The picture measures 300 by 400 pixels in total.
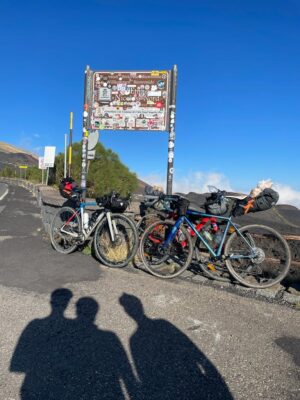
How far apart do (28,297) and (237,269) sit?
2.95 m

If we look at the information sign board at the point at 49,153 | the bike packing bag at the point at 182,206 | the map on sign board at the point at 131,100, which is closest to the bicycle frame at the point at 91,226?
the bike packing bag at the point at 182,206

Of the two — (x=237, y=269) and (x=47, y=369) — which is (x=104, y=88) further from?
(x=47, y=369)

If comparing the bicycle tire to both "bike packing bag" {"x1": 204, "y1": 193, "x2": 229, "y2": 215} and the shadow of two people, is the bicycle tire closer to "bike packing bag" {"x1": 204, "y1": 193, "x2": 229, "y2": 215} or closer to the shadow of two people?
"bike packing bag" {"x1": 204, "y1": 193, "x2": 229, "y2": 215}

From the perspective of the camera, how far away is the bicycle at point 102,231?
253 inches

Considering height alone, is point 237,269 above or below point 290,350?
above

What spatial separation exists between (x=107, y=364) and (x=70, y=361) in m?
0.33

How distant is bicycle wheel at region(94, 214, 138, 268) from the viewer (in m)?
6.35

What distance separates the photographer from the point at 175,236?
599cm

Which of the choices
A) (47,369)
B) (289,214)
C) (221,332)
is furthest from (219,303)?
(289,214)

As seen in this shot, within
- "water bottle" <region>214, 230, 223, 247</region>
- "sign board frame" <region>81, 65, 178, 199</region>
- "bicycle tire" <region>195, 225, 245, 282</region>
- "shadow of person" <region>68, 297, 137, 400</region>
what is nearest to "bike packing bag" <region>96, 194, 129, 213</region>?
"bicycle tire" <region>195, 225, 245, 282</region>

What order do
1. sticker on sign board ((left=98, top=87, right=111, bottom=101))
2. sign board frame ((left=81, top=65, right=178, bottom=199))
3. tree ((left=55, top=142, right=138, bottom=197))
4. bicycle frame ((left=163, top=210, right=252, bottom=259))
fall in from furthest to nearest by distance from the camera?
tree ((left=55, top=142, right=138, bottom=197)) → sticker on sign board ((left=98, top=87, right=111, bottom=101)) → sign board frame ((left=81, top=65, right=178, bottom=199)) → bicycle frame ((left=163, top=210, right=252, bottom=259))

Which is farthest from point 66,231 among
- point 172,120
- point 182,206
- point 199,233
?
point 172,120

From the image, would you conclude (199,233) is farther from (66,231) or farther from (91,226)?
(66,231)

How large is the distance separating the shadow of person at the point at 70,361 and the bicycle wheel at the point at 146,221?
257 cm
